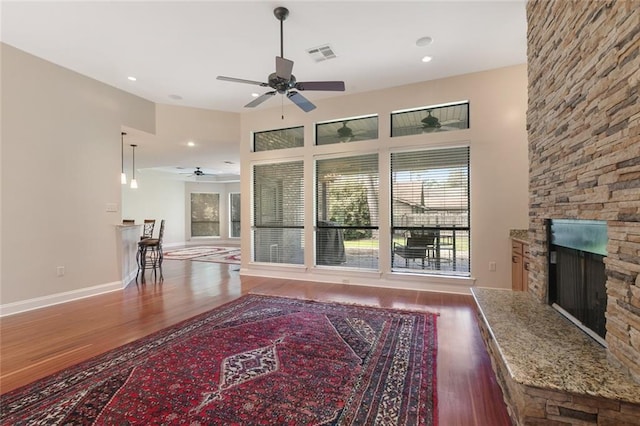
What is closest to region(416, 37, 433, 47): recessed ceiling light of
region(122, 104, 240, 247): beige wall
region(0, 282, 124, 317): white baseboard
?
region(122, 104, 240, 247): beige wall

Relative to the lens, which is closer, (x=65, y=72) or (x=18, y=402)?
(x=18, y=402)

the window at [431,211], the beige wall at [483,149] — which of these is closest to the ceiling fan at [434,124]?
the beige wall at [483,149]

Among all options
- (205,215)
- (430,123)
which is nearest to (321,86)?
(430,123)

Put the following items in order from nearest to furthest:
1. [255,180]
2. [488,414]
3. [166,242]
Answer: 1. [488,414]
2. [255,180]
3. [166,242]

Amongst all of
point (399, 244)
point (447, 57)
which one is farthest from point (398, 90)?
point (399, 244)

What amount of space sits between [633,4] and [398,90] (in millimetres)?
3401

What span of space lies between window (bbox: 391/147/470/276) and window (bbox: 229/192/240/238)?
352 inches

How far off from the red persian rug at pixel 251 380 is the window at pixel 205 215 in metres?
9.72

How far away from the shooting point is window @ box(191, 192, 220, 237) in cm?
1202

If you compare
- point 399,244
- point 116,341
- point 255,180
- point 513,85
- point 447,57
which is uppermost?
point 447,57

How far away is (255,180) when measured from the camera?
228 inches

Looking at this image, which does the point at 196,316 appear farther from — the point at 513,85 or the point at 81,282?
the point at 513,85

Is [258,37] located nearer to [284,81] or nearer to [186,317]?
[284,81]

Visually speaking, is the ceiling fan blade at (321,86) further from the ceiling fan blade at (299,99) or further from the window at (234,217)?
the window at (234,217)
